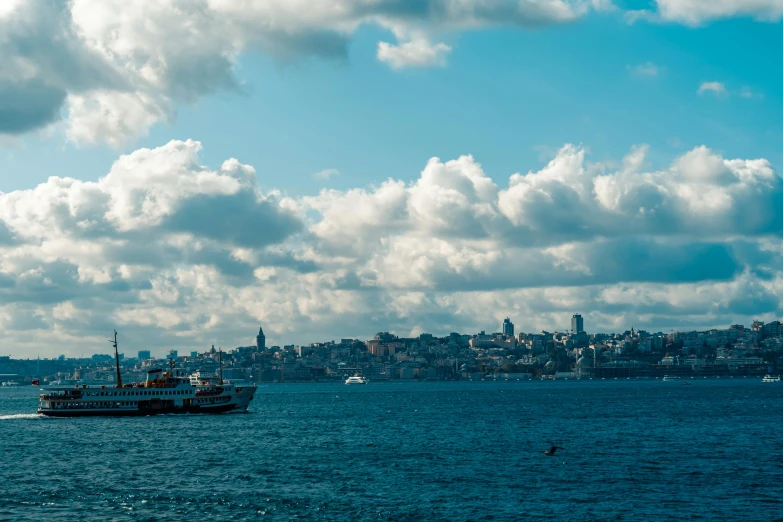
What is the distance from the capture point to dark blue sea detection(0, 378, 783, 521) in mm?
60406

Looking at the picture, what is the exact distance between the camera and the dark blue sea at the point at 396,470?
60.4m

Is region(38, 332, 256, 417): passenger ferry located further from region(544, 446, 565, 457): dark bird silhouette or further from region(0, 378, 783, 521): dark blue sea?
region(544, 446, 565, 457): dark bird silhouette

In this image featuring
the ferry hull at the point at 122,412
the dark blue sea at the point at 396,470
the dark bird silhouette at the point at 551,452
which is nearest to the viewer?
the dark blue sea at the point at 396,470

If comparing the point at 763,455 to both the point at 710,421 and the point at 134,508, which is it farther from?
the point at 134,508

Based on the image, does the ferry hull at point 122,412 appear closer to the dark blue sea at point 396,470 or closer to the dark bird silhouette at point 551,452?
the dark blue sea at point 396,470

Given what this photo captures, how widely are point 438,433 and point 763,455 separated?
3899cm

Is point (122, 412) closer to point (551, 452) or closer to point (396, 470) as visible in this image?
point (396, 470)

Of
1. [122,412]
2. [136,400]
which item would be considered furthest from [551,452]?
[122,412]

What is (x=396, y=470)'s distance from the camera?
78.2 metres

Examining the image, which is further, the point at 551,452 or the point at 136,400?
the point at 136,400

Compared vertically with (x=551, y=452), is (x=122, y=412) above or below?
above

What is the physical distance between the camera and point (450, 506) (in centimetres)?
6141

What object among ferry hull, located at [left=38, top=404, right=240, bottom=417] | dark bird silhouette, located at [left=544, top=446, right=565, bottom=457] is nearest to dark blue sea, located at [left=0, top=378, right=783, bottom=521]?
dark bird silhouette, located at [left=544, top=446, right=565, bottom=457]

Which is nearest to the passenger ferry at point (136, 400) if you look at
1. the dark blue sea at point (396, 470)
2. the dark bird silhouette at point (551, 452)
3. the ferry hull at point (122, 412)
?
the ferry hull at point (122, 412)
